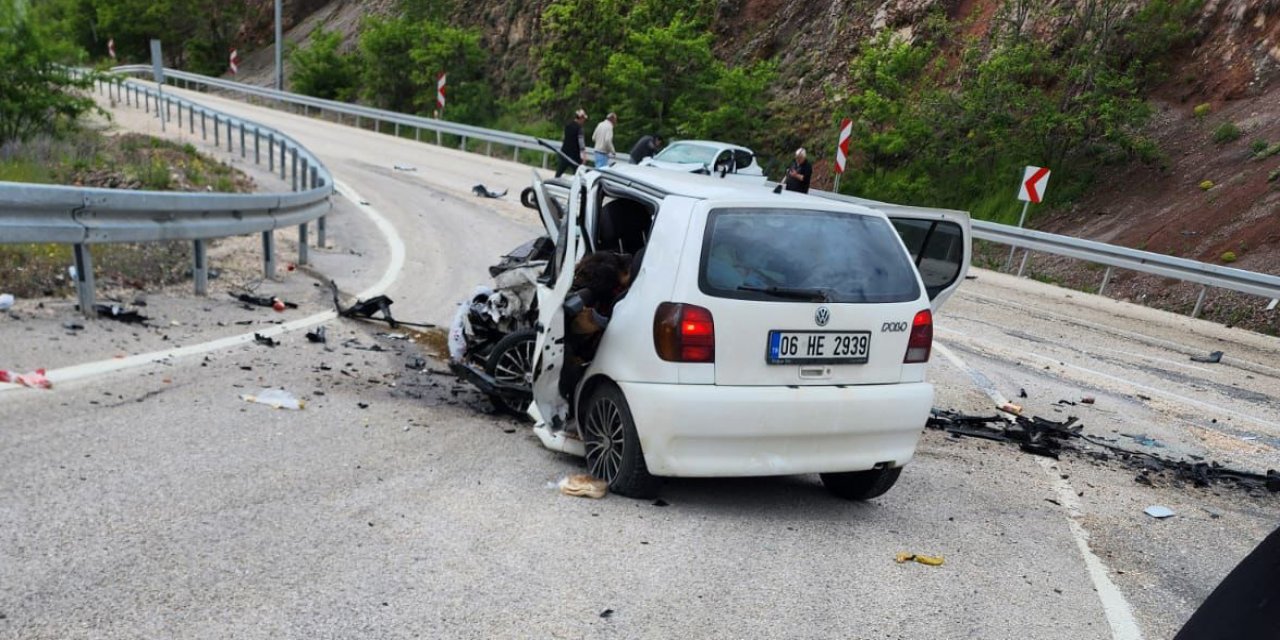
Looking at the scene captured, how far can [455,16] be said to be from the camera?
43.8 m

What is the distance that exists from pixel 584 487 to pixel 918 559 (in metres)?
1.68

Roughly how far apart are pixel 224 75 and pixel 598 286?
189 ft

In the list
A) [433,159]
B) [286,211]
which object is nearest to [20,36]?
[286,211]

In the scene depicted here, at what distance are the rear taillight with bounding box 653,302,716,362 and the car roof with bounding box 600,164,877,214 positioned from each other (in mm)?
688

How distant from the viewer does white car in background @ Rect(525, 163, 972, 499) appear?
4.58m

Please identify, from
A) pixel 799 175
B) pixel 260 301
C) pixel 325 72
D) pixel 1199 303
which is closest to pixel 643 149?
pixel 799 175

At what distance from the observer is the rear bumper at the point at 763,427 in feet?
14.9

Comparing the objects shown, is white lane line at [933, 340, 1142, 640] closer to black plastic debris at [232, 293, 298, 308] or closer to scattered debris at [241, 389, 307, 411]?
scattered debris at [241, 389, 307, 411]

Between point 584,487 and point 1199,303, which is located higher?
point 584,487

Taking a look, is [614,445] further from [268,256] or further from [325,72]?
[325,72]

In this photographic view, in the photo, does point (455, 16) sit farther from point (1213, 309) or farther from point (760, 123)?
point (1213, 309)

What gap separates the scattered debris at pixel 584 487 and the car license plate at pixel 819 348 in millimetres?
1105

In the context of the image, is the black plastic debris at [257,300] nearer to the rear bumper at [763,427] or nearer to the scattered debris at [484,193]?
the rear bumper at [763,427]

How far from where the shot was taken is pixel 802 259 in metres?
4.85
